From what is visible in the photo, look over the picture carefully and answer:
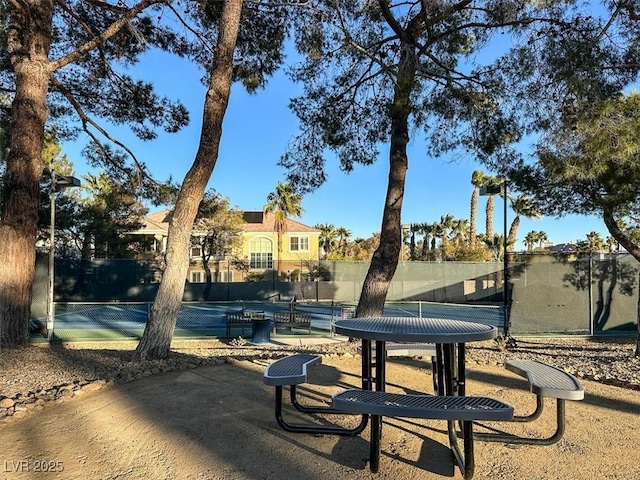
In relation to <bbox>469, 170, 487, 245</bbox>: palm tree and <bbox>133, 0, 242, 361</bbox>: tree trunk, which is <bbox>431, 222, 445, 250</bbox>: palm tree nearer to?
<bbox>469, 170, 487, 245</bbox>: palm tree

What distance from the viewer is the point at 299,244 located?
4181cm

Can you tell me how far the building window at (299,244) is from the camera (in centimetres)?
4178

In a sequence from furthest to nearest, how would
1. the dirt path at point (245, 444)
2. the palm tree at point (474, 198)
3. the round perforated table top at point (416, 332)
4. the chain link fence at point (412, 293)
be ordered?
1. the palm tree at point (474, 198)
2. the chain link fence at point (412, 293)
3. the round perforated table top at point (416, 332)
4. the dirt path at point (245, 444)

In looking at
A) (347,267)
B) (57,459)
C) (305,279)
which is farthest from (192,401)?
(305,279)

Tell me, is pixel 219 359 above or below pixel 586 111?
below

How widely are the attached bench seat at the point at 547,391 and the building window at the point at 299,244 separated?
1505 inches

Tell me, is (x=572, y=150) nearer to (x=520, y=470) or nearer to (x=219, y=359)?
(x=520, y=470)

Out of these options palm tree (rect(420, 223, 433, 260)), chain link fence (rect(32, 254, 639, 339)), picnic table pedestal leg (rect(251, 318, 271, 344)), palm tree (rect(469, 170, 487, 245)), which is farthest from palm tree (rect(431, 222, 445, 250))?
picnic table pedestal leg (rect(251, 318, 271, 344))

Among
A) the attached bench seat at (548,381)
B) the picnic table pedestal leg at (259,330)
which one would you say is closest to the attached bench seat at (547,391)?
the attached bench seat at (548,381)

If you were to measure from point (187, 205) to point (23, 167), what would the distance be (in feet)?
8.45

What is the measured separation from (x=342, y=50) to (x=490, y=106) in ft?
9.94

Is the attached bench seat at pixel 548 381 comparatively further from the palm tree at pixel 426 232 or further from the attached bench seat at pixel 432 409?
the palm tree at pixel 426 232

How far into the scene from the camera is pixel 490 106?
852 cm

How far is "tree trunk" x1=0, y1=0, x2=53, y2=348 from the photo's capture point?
250 inches
